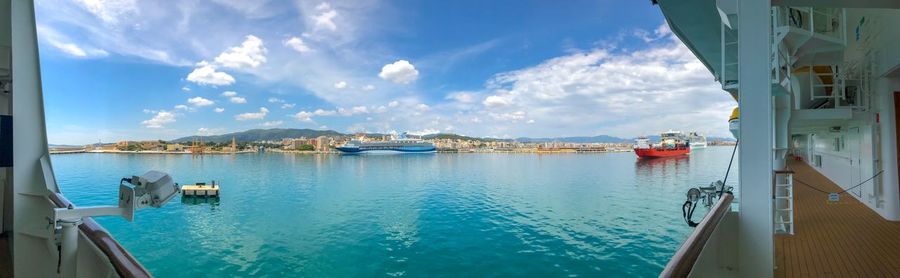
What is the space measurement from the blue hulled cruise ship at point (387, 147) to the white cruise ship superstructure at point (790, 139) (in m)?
46.8

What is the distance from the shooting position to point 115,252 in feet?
3.18

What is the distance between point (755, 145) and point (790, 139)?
3.55 metres

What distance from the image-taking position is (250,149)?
6538 centimetres

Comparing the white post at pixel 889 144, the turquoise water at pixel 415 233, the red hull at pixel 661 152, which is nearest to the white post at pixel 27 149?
the turquoise water at pixel 415 233

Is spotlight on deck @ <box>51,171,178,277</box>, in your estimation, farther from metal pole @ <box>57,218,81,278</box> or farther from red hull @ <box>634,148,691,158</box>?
red hull @ <box>634,148,691,158</box>

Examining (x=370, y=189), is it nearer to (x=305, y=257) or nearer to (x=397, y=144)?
(x=305, y=257)

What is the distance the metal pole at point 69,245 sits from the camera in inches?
50.1

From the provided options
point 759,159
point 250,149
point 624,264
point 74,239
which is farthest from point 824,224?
point 250,149

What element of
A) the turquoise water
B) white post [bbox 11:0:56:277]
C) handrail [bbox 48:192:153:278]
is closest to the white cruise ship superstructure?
handrail [bbox 48:192:153:278]

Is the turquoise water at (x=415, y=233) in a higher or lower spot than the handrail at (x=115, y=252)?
lower

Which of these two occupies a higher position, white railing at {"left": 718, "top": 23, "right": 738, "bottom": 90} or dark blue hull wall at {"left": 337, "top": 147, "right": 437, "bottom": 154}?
white railing at {"left": 718, "top": 23, "right": 738, "bottom": 90}

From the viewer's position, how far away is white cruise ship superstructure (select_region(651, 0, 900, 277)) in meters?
1.51

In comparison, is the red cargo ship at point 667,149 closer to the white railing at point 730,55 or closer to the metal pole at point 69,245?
the white railing at point 730,55

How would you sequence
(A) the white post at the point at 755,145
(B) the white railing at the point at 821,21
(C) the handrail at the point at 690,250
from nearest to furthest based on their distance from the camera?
(C) the handrail at the point at 690,250, (A) the white post at the point at 755,145, (B) the white railing at the point at 821,21
